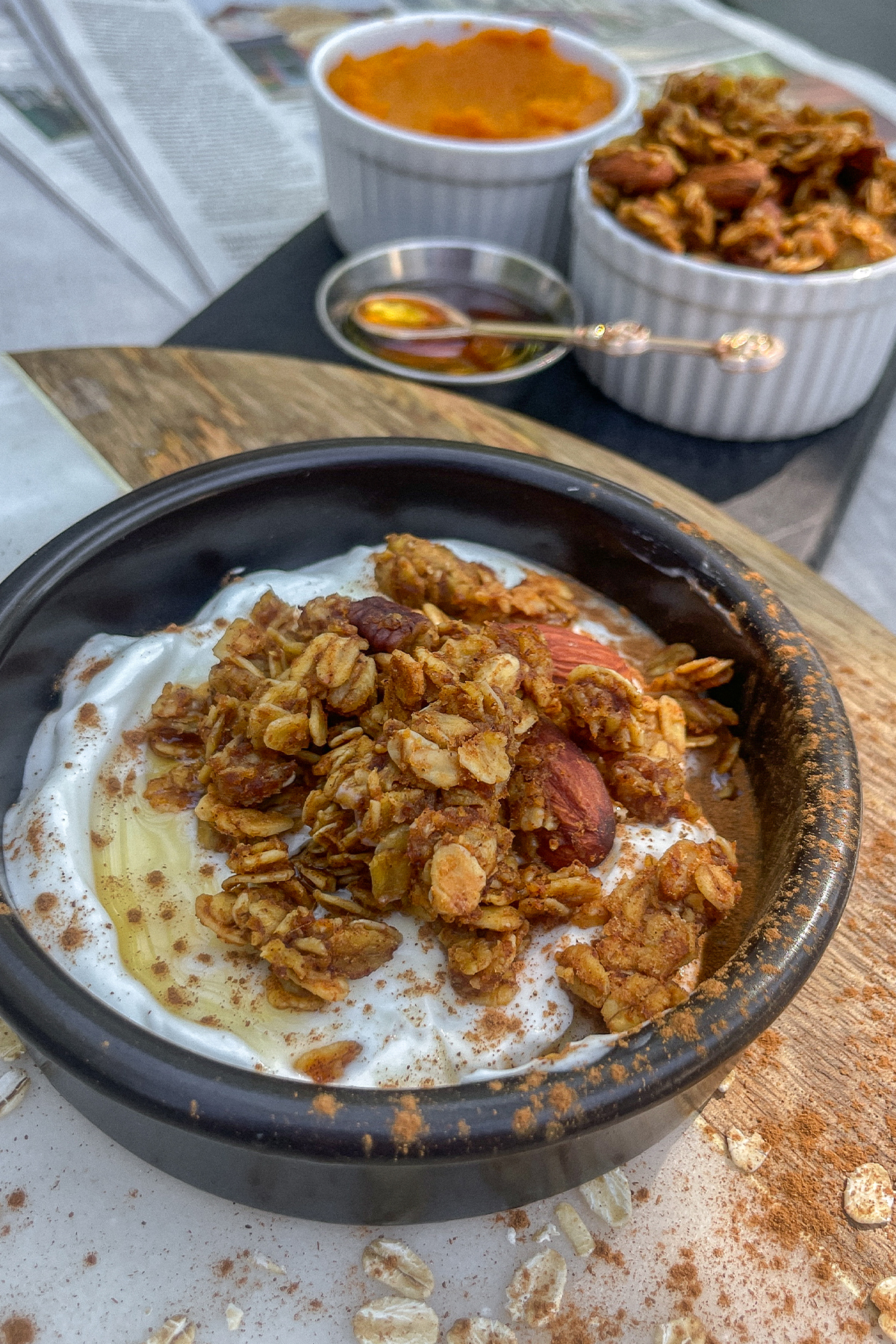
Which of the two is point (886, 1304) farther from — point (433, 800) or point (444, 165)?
point (444, 165)

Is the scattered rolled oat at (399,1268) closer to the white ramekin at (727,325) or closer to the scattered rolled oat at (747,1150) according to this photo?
the scattered rolled oat at (747,1150)

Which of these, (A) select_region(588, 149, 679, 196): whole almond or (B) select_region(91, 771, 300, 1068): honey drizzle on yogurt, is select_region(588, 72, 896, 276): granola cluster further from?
(B) select_region(91, 771, 300, 1068): honey drizzle on yogurt

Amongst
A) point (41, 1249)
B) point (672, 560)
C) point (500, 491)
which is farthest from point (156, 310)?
point (41, 1249)

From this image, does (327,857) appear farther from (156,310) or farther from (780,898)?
(156,310)

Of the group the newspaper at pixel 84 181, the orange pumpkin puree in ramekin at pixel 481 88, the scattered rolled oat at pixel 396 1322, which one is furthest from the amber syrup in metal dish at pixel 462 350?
the scattered rolled oat at pixel 396 1322

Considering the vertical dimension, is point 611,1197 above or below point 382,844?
below

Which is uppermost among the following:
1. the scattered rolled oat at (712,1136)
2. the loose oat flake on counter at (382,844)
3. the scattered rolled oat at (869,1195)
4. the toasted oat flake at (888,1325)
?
the loose oat flake on counter at (382,844)

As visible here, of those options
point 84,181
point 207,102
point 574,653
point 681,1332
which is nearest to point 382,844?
point 574,653
